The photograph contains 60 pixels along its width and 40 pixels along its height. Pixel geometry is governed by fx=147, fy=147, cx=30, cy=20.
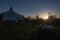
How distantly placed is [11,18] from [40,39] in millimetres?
29978

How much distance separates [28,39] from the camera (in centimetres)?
1645

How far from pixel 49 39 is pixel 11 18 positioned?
30121 millimetres

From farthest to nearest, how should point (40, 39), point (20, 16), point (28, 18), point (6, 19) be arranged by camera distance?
point (28, 18) → point (20, 16) → point (6, 19) → point (40, 39)

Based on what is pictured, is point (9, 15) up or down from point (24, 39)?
up

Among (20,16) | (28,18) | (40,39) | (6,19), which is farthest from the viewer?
(28,18)

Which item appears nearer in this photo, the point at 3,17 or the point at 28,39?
the point at 28,39

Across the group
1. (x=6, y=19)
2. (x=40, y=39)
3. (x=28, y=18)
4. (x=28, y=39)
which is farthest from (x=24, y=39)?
(x=28, y=18)

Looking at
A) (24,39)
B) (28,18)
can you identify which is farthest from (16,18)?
(24,39)

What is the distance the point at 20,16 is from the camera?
4703cm

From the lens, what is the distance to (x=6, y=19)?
44.1 metres

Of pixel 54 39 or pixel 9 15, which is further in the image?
pixel 9 15

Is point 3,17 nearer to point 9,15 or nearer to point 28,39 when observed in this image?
point 9,15

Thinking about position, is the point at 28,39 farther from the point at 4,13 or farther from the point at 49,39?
the point at 4,13

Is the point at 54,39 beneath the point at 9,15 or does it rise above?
beneath
